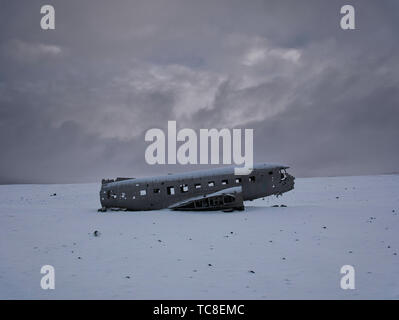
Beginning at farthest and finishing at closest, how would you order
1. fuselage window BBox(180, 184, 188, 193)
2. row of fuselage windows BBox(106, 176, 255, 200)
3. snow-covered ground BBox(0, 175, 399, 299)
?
1. fuselage window BBox(180, 184, 188, 193)
2. row of fuselage windows BBox(106, 176, 255, 200)
3. snow-covered ground BBox(0, 175, 399, 299)

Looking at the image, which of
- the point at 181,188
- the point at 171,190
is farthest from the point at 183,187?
the point at 171,190

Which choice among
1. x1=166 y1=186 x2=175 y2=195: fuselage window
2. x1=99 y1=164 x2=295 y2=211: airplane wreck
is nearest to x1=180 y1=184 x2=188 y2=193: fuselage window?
x1=99 y1=164 x2=295 y2=211: airplane wreck

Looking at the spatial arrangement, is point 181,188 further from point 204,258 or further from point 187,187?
point 204,258

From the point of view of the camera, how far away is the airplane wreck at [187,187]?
26.3 metres

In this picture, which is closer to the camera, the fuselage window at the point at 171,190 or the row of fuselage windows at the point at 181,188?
the row of fuselage windows at the point at 181,188

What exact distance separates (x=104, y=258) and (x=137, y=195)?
15.4 metres

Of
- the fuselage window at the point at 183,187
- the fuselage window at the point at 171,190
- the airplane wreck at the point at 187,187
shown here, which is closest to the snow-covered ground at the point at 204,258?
the airplane wreck at the point at 187,187

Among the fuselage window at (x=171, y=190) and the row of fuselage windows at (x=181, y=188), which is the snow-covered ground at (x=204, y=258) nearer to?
the row of fuselage windows at (x=181, y=188)

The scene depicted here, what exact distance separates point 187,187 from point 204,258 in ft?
49.9

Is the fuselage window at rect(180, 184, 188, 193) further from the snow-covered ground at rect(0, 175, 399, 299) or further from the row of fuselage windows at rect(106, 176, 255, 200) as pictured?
the snow-covered ground at rect(0, 175, 399, 299)

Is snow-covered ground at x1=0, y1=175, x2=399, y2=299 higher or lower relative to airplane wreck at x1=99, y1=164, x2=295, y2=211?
lower

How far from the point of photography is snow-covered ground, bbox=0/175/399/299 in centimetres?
842

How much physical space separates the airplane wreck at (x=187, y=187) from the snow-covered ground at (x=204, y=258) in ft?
21.9

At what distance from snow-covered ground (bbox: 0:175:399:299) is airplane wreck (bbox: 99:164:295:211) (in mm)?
6688
